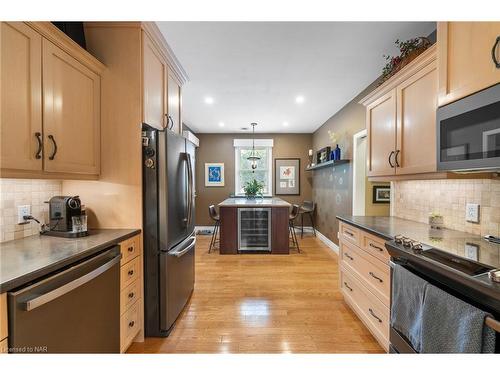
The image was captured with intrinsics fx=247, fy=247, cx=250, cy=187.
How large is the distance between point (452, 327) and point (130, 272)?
1.84m

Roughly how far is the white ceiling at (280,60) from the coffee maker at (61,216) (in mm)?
1643

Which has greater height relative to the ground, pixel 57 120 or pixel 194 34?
pixel 194 34

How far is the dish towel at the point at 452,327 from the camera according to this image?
880 millimetres

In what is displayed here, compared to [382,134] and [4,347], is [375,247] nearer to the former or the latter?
[382,134]

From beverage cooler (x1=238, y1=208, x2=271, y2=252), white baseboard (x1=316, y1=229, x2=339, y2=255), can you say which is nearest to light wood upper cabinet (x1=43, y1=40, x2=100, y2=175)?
beverage cooler (x1=238, y1=208, x2=271, y2=252)

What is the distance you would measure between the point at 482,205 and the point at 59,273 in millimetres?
2515

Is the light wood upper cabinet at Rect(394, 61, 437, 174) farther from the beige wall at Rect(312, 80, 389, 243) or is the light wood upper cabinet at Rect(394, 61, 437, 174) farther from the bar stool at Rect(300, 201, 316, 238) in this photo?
the bar stool at Rect(300, 201, 316, 238)

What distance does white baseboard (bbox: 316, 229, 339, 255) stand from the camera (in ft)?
14.8

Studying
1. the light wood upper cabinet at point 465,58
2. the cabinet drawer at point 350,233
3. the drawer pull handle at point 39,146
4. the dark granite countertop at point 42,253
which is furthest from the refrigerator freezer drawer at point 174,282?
the light wood upper cabinet at point 465,58

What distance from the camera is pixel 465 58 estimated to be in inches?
50.4

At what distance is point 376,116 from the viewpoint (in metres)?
2.48
